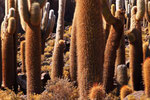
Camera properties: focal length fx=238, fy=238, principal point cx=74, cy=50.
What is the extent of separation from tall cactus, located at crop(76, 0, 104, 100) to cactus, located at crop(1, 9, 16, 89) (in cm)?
475

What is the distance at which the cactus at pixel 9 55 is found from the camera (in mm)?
8906

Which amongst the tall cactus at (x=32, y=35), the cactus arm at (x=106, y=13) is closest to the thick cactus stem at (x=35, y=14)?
the tall cactus at (x=32, y=35)

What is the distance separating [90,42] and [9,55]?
5.03 metres

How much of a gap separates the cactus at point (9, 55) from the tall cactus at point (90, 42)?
4754mm

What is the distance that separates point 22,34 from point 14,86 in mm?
16716

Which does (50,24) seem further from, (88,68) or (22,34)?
(22,34)

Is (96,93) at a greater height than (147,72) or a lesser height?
lesser

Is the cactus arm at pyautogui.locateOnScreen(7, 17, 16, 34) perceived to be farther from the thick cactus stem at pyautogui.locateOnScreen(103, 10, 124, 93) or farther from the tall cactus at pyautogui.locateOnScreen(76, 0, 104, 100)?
the tall cactus at pyautogui.locateOnScreen(76, 0, 104, 100)

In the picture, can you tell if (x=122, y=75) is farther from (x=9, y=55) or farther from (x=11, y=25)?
(x=11, y=25)

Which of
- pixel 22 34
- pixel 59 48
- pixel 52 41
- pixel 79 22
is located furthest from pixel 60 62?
pixel 22 34

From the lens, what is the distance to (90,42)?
4746 mm

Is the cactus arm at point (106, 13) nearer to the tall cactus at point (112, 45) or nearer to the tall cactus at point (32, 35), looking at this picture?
the tall cactus at point (112, 45)

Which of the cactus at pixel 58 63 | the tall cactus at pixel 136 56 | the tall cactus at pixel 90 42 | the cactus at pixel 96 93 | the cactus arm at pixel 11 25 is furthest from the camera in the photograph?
the cactus arm at pixel 11 25

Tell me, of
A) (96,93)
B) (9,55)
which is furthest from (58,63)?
(96,93)
